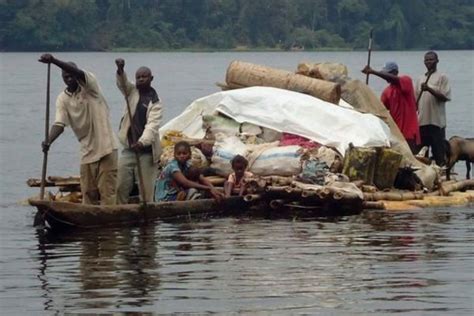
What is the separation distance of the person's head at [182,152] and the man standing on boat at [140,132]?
0.27 m

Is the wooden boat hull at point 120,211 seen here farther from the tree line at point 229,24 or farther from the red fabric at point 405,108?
the tree line at point 229,24

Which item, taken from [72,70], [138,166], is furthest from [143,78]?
[72,70]

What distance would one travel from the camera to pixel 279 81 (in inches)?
831

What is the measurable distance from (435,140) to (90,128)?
5791mm

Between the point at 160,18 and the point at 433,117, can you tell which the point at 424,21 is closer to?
the point at 160,18

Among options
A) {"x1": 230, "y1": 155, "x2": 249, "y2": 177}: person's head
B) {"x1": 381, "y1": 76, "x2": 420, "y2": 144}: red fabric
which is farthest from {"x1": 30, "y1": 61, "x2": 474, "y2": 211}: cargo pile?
{"x1": 381, "y1": 76, "x2": 420, "y2": 144}: red fabric

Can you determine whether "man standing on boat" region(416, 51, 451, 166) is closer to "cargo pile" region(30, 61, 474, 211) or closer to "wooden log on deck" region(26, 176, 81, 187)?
"cargo pile" region(30, 61, 474, 211)

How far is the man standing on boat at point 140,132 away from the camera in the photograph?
17.6 meters

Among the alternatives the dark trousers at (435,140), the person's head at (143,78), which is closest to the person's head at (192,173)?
the person's head at (143,78)

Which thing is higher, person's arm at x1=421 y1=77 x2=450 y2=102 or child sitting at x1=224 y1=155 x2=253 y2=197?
person's arm at x1=421 y1=77 x2=450 y2=102

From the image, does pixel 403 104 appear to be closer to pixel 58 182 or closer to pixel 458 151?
pixel 458 151

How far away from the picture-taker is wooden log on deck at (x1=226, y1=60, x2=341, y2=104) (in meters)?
20.6

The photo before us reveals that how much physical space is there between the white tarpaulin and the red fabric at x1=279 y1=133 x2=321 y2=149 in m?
0.05

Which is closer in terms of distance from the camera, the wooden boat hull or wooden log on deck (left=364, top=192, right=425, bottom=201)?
the wooden boat hull
